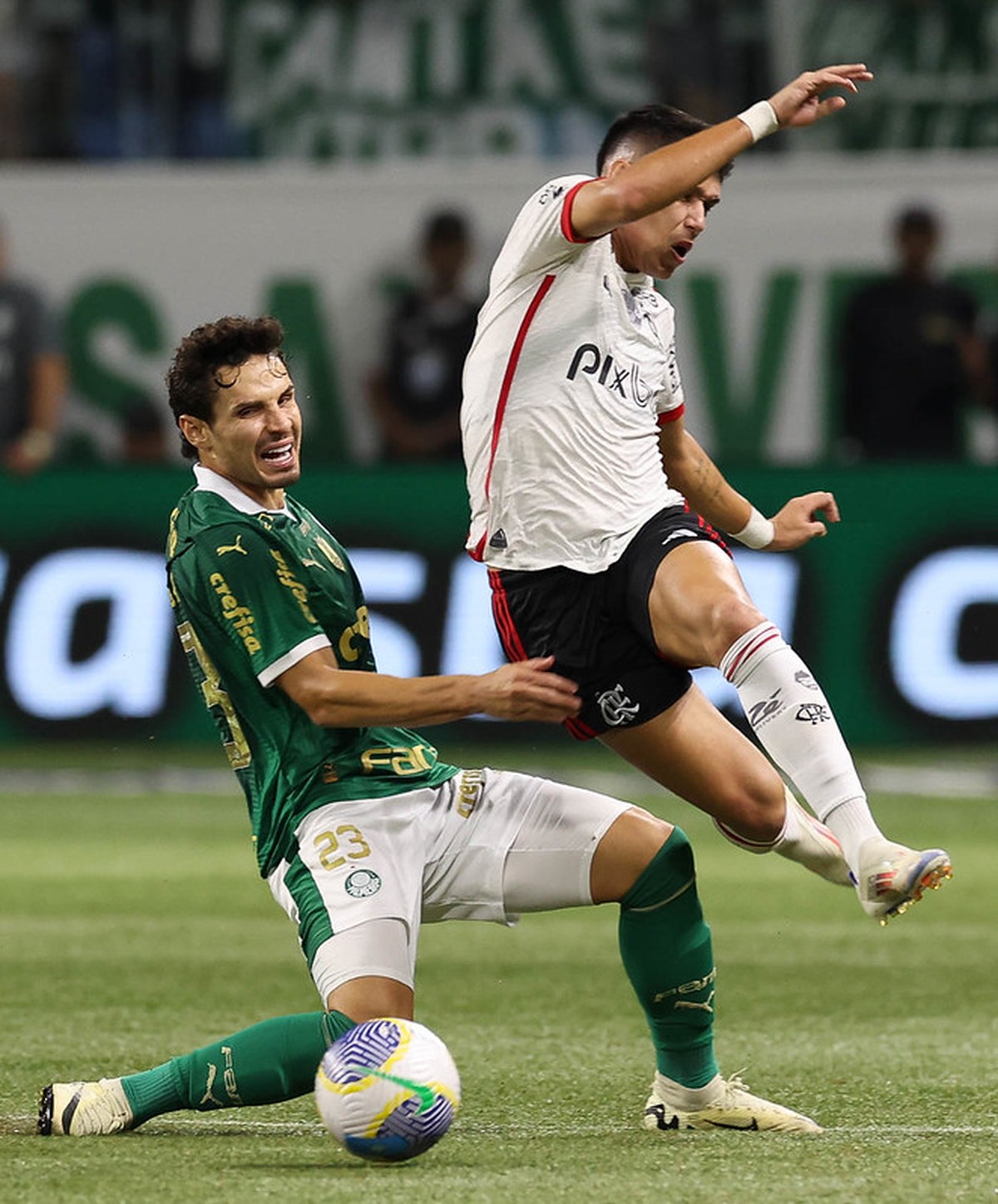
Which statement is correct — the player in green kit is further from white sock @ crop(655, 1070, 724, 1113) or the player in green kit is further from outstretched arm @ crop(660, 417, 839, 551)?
outstretched arm @ crop(660, 417, 839, 551)

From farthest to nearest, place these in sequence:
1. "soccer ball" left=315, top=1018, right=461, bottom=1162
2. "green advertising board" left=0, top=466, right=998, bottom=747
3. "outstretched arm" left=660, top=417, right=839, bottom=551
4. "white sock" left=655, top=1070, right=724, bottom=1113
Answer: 1. "green advertising board" left=0, top=466, right=998, bottom=747
2. "outstretched arm" left=660, top=417, right=839, bottom=551
3. "white sock" left=655, top=1070, right=724, bottom=1113
4. "soccer ball" left=315, top=1018, right=461, bottom=1162

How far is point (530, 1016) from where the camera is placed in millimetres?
7102

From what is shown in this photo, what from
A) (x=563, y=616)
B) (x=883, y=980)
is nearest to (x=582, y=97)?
(x=883, y=980)

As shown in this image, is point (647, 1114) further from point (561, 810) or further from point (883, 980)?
point (883, 980)

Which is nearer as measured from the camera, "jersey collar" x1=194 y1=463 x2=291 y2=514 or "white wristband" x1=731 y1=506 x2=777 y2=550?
"jersey collar" x1=194 y1=463 x2=291 y2=514

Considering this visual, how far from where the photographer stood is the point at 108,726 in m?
12.9

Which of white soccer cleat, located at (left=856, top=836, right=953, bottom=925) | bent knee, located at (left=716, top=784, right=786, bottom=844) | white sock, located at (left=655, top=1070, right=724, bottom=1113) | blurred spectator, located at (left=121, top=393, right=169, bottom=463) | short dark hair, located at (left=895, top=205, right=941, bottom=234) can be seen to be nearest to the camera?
white soccer cleat, located at (left=856, top=836, right=953, bottom=925)

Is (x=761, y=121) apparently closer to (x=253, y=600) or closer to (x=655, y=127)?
(x=655, y=127)

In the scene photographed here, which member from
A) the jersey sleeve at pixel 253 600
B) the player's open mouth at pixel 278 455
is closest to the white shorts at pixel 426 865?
the jersey sleeve at pixel 253 600

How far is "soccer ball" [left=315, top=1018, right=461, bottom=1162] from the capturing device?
474 centimetres

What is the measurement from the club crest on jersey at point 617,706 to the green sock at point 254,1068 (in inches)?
42.7

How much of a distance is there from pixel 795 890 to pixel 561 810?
472 cm

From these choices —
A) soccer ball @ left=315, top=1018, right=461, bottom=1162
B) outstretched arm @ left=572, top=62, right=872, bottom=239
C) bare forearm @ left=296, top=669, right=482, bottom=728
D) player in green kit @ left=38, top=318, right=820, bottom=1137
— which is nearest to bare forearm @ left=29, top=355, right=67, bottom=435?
player in green kit @ left=38, top=318, right=820, bottom=1137

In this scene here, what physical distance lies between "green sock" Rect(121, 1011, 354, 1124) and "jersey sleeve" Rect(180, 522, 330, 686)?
2.39ft
